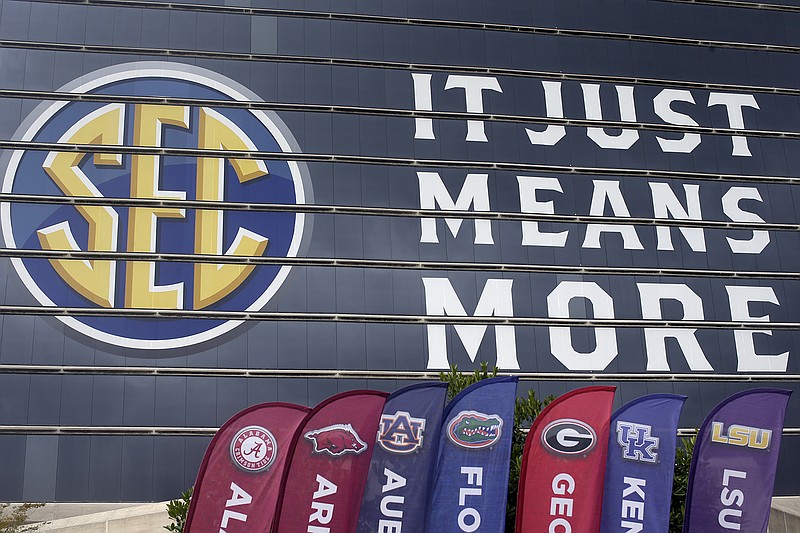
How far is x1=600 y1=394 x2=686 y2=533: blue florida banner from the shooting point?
21219 mm

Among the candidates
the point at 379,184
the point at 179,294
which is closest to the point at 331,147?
the point at 379,184

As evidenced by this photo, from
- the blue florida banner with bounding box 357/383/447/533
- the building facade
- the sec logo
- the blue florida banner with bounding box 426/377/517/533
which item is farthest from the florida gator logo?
the building facade

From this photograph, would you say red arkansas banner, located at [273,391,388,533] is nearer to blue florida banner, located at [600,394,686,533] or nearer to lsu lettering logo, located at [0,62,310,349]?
blue florida banner, located at [600,394,686,533]

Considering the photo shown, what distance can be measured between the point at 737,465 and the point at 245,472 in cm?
984

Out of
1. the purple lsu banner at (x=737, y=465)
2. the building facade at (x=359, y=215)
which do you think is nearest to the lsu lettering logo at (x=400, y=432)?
the purple lsu banner at (x=737, y=465)

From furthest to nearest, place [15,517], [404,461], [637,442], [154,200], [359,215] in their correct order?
[359,215], [154,200], [15,517], [637,442], [404,461]

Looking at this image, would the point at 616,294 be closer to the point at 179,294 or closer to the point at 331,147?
the point at 331,147

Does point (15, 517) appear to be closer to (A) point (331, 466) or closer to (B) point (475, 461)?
(A) point (331, 466)

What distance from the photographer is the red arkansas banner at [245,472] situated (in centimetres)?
2083

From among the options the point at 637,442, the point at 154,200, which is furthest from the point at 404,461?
the point at 154,200

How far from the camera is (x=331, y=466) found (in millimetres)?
21297

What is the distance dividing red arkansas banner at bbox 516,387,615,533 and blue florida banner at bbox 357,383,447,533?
6.54ft

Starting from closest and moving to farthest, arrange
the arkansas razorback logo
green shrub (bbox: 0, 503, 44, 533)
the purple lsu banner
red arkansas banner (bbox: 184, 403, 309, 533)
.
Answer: red arkansas banner (bbox: 184, 403, 309, 533)
the purple lsu banner
the arkansas razorback logo
green shrub (bbox: 0, 503, 44, 533)

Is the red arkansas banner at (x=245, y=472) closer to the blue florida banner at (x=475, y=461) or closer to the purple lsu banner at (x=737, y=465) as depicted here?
the blue florida banner at (x=475, y=461)
